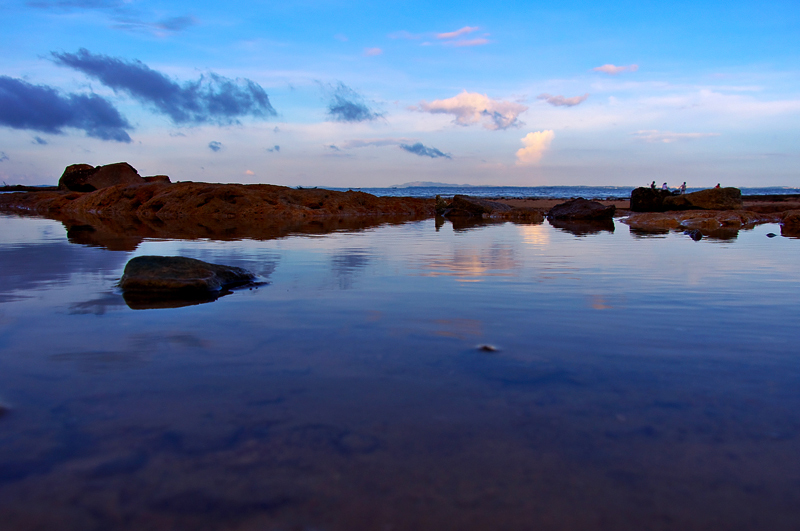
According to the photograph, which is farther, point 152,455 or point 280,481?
point 152,455

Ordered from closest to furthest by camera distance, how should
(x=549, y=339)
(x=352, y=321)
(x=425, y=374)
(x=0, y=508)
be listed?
(x=0, y=508) → (x=425, y=374) → (x=549, y=339) → (x=352, y=321)

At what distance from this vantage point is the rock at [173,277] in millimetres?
5113

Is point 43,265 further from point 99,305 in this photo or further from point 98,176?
point 98,176

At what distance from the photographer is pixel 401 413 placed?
7.50ft

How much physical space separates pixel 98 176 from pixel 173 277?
33.2 meters

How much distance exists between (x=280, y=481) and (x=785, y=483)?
1760 mm

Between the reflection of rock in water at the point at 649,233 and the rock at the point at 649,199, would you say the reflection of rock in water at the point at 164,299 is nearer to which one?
the reflection of rock in water at the point at 649,233

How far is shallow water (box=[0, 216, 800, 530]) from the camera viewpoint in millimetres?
1675

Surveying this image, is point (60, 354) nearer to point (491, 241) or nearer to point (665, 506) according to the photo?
point (665, 506)

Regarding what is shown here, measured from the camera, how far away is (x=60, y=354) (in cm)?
312

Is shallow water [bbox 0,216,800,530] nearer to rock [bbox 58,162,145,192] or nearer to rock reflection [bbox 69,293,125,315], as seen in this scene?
rock reflection [bbox 69,293,125,315]

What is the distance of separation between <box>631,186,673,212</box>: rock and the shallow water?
68.4 ft

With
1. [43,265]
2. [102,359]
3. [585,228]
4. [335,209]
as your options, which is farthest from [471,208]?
[102,359]

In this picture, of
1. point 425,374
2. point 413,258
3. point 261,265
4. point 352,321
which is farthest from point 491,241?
point 425,374
